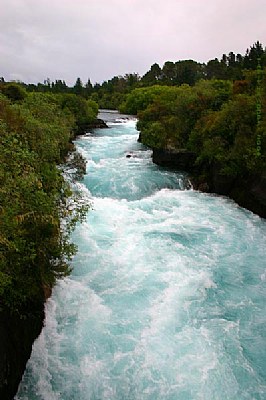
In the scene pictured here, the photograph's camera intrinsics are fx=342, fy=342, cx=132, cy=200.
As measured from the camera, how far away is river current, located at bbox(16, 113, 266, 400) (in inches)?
307

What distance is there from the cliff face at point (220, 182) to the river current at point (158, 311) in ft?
2.44

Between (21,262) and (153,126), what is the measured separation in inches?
798

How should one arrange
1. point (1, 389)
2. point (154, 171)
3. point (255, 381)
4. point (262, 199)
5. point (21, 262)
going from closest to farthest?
point (1, 389)
point (21, 262)
point (255, 381)
point (262, 199)
point (154, 171)

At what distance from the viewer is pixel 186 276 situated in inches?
459

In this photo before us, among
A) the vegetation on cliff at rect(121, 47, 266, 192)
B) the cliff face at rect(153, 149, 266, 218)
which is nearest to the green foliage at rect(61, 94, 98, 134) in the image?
the vegetation on cliff at rect(121, 47, 266, 192)

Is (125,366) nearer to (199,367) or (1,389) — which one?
(199,367)

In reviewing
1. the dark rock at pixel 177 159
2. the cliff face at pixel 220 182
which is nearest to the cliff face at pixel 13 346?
the cliff face at pixel 220 182

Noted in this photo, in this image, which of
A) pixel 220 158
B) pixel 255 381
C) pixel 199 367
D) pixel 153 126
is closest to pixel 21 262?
pixel 199 367

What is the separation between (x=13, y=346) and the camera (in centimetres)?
717

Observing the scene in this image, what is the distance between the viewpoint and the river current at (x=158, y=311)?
25.6ft

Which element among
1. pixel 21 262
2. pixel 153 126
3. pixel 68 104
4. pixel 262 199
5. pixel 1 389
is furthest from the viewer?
pixel 68 104

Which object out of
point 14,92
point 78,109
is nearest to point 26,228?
point 14,92

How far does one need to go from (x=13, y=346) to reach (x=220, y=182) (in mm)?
14904

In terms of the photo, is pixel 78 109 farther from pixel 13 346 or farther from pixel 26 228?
pixel 13 346
